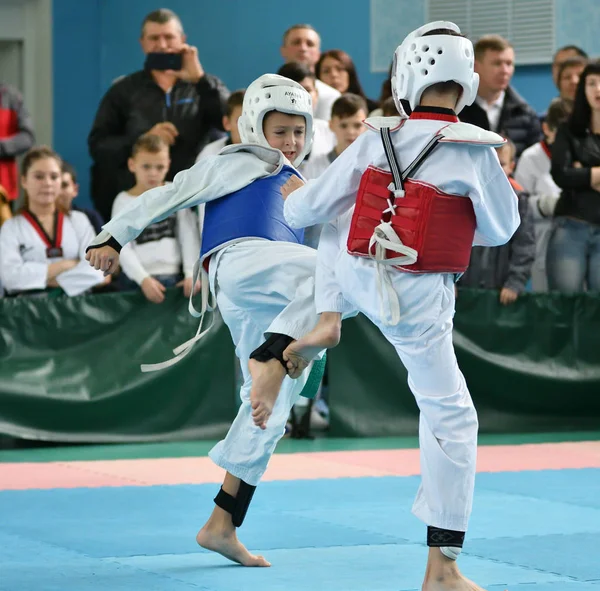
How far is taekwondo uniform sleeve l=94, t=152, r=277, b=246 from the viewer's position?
4441mm

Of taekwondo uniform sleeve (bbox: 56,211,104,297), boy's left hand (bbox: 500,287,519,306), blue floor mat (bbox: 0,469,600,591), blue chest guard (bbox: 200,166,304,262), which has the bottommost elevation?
blue floor mat (bbox: 0,469,600,591)

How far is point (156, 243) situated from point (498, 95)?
9.32 ft

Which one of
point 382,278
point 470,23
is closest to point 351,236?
point 382,278

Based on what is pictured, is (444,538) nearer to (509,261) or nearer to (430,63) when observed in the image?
(430,63)

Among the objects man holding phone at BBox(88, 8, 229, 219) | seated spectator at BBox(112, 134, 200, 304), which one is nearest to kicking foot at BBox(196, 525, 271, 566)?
seated spectator at BBox(112, 134, 200, 304)

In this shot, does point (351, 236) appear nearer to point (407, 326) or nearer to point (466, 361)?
point (407, 326)

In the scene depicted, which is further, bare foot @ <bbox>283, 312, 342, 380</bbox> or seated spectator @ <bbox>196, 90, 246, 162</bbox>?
seated spectator @ <bbox>196, 90, 246, 162</bbox>

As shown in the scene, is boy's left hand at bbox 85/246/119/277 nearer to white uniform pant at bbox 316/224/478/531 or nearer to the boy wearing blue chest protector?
the boy wearing blue chest protector

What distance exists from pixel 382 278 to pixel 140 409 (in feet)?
14.7

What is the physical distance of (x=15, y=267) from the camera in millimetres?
7727

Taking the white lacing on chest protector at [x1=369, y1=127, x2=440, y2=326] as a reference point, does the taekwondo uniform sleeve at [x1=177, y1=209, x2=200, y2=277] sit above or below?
below

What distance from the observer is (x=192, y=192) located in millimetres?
4500

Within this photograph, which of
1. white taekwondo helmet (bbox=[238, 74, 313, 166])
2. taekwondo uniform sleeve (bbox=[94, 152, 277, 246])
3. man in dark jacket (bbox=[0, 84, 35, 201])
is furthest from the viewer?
man in dark jacket (bbox=[0, 84, 35, 201])

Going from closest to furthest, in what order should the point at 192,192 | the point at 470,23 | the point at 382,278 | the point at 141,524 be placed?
the point at 382,278, the point at 192,192, the point at 141,524, the point at 470,23
